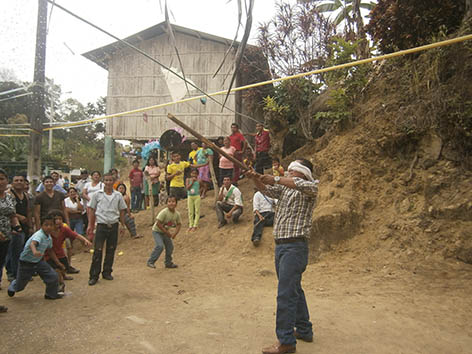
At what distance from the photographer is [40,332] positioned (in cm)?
336

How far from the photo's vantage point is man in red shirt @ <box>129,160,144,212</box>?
35.0ft

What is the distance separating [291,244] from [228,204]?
208 inches

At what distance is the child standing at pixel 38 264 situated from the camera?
433 centimetres

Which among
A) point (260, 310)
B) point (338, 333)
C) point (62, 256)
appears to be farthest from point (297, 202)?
point (62, 256)

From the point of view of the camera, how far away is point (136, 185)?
10828mm

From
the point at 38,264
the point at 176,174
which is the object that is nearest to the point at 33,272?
the point at 38,264

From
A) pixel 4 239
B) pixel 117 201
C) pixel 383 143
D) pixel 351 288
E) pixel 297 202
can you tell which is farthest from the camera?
pixel 383 143

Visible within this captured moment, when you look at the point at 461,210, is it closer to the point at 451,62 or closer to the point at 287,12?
the point at 451,62

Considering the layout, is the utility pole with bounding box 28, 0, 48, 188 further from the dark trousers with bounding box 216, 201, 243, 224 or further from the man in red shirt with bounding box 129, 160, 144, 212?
the dark trousers with bounding box 216, 201, 243, 224

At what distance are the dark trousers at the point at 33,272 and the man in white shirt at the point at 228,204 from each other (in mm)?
4255

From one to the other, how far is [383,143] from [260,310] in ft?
13.8

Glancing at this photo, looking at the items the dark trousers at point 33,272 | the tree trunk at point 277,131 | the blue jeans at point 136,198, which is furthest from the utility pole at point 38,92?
the tree trunk at point 277,131

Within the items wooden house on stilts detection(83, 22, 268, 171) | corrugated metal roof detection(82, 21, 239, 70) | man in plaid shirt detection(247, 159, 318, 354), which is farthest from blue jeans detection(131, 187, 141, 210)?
man in plaid shirt detection(247, 159, 318, 354)

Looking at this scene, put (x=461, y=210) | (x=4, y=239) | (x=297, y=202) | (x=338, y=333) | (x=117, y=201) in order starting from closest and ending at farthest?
(x=297, y=202), (x=338, y=333), (x=4, y=239), (x=461, y=210), (x=117, y=201)
